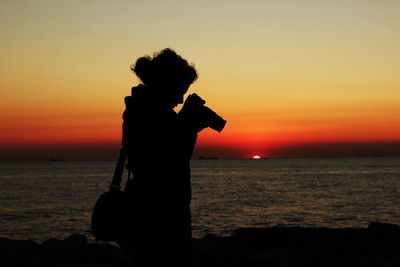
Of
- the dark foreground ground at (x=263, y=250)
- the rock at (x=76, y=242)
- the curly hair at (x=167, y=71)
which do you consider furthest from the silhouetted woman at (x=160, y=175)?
the rock at (x=76, y=242)

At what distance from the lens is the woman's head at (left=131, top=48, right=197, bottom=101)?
2.81 metres

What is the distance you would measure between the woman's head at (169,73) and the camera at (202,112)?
0.13 m

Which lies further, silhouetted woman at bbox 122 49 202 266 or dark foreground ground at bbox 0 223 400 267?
dark foreground ground at bbox 0 223 400 267

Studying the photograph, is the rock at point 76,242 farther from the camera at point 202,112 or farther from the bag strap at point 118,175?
the camera at point 202,112

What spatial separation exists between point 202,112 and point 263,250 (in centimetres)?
1133

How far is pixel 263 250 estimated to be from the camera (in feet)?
43.8

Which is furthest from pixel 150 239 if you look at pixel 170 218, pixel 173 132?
pixel 173 132

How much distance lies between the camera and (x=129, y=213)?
2.67m

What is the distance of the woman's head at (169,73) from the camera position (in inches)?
111

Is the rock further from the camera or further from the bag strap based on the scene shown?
the camera

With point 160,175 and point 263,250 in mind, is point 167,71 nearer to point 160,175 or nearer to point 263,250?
point 160,175

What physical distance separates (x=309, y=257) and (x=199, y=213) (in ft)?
82.2

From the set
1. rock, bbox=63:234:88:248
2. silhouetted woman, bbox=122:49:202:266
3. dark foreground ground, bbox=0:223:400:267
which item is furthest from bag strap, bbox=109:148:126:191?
rock, bbox=63:234:88:248

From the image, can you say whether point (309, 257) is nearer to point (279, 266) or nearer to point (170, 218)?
point (279, 266)
